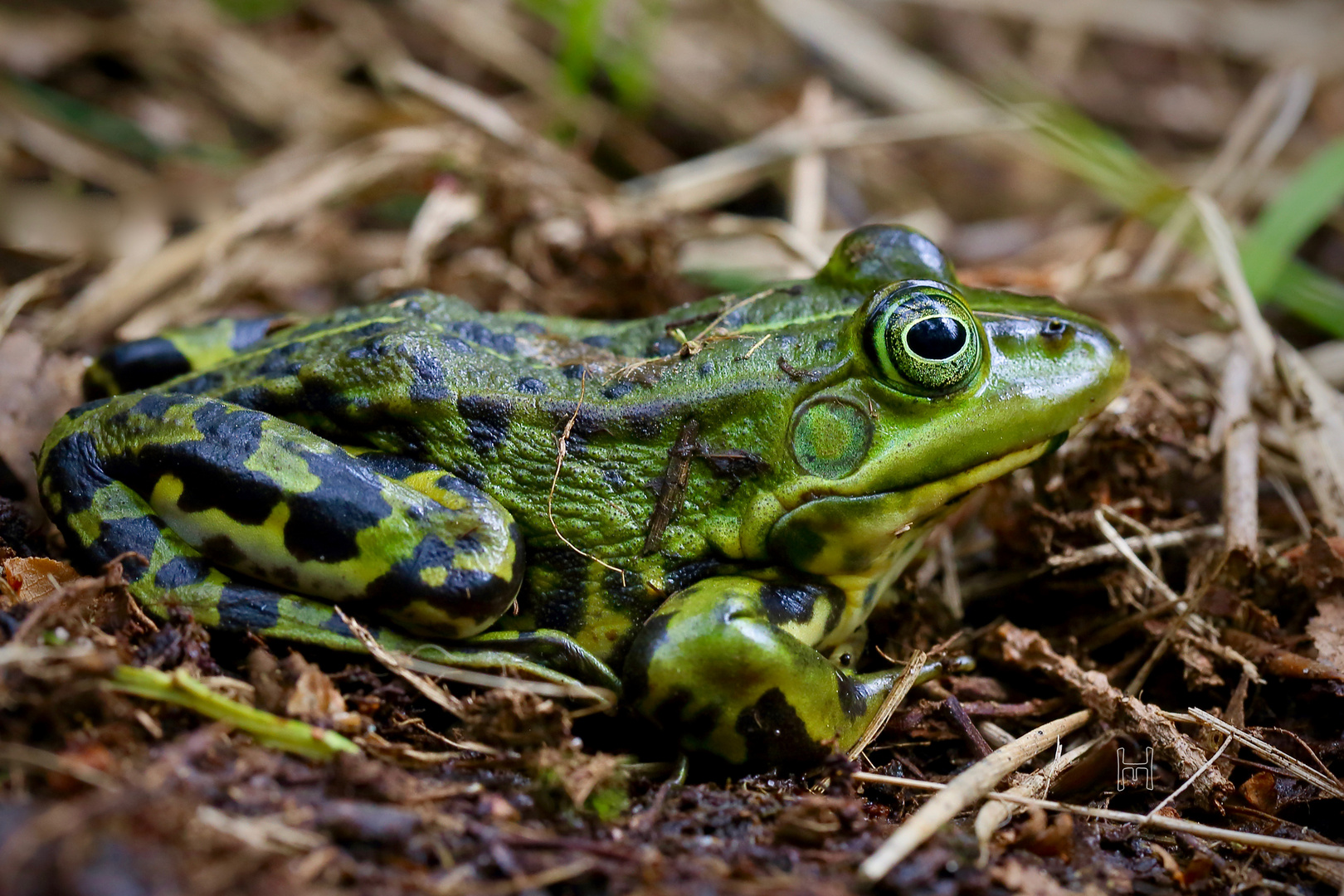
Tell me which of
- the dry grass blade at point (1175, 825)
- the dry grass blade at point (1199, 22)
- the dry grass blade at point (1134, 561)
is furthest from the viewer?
the dry grass blade at point (1199, 22)

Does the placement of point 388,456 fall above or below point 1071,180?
below

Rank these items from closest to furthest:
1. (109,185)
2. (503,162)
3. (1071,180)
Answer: (503,162), (109,185), (1071,180)

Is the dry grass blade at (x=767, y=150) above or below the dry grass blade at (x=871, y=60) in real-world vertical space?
below

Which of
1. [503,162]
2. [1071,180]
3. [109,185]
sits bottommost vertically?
[109,185]

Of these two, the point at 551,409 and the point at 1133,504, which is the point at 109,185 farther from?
the point at 1133,504

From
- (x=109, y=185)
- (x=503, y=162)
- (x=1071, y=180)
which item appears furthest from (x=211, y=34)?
(x=1071, y=180)

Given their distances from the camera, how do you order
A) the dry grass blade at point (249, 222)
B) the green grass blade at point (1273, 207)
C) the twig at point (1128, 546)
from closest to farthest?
1. the twig at point (1128, 546)
2. the dry grass blade at point (249, 222)
3. the green grass blade at point (1273, 207)

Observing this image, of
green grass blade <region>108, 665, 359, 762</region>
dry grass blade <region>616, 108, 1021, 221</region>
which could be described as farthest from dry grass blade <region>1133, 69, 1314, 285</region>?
green grass blade <region>108, 665, 359, 762</region>

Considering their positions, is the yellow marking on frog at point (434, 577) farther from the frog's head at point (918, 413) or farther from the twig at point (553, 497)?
the frog's head at point (918, 413)

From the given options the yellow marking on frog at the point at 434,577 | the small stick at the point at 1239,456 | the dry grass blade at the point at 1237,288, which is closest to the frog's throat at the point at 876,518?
the small stick at the point at 1239,456
